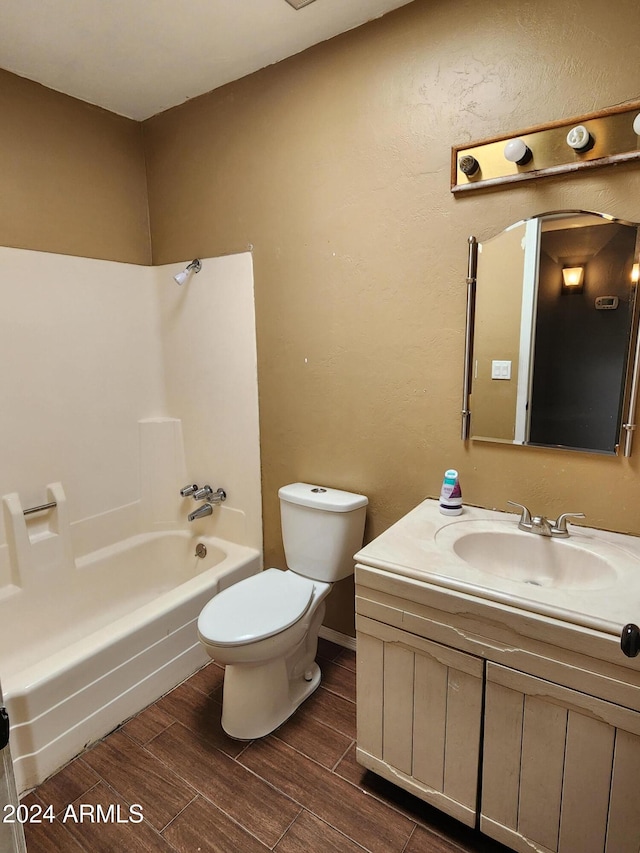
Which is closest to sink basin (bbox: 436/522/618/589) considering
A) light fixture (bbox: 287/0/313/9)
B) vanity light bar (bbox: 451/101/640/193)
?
vanity light bar (bbox: 451/101/640/193)

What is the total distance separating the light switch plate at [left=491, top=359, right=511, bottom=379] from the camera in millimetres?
1621

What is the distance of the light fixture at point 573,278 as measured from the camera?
146 centimetres

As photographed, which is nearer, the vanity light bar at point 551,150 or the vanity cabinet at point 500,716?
the vanity cabinet at point 500,716

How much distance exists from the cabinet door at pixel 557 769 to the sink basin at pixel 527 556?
35 centimetres

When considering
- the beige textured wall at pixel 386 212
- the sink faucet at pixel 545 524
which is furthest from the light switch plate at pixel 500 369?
→ the sink faucet at pixel 545 524

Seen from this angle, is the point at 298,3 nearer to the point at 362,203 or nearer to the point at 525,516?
the point at 362,203

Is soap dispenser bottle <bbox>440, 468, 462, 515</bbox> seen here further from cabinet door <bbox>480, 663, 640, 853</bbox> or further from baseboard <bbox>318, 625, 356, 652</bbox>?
baseboard <bbox>318, 625, 356, 652</bbox>

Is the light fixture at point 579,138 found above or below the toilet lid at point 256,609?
above

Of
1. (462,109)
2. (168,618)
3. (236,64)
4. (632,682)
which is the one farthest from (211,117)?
(632,682)

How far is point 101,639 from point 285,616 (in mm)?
685

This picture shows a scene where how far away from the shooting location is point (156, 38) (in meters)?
1.80

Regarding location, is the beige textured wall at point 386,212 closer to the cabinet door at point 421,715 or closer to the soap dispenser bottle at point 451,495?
the soap dispenser bottle at point 451,495

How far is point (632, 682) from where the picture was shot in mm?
1008

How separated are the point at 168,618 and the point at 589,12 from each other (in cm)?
247
